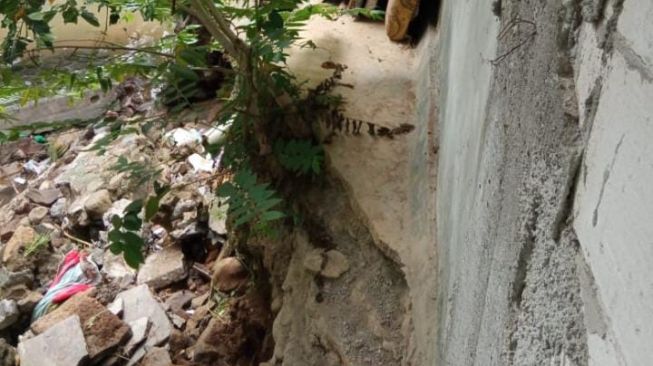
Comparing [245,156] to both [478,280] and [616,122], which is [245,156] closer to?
[478,280]

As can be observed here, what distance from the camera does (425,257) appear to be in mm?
1651

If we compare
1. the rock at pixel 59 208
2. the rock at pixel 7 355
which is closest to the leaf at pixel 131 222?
the rock at pixel 7 355

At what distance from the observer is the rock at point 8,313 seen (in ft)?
11.2

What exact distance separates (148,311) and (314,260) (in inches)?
61.4

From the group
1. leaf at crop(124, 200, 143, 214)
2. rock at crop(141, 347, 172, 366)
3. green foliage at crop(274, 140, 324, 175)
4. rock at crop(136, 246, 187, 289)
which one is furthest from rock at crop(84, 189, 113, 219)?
leaf at crop(124, 200, 143, 214)

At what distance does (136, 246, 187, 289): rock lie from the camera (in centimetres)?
336

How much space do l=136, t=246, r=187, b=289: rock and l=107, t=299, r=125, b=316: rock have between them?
157mm

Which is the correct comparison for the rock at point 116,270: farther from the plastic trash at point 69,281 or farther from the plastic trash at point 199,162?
the plastic trash at point 199,162

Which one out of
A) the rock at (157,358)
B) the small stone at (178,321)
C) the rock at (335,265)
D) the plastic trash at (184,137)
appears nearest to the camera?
the rock at (335,265)

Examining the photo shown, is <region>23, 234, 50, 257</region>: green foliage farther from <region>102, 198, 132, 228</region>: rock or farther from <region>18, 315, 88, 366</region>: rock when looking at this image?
<region>18, 315, 88, 366</region>: rock

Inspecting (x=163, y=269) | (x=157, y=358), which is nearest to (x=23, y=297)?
(x=163, y=269)

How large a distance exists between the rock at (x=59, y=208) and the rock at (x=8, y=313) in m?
0.75

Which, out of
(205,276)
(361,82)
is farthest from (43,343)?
(361,82)

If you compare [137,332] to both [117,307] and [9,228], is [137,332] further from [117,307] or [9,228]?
A: [9,228]
